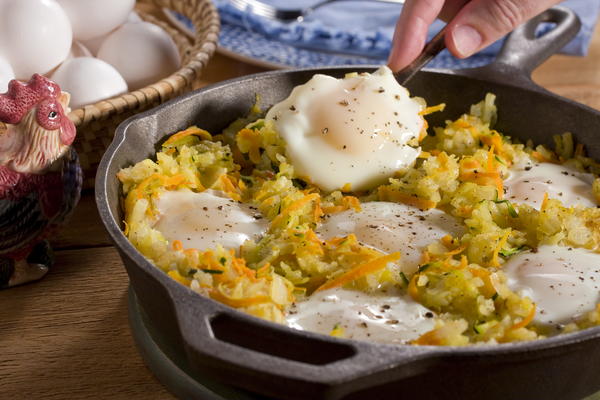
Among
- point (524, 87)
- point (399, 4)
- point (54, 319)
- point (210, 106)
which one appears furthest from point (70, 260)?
point (399, 4)

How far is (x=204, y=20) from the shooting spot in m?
2.81

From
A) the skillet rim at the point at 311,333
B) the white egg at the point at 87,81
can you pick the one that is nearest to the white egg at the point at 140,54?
the white egg at the point at 87,81

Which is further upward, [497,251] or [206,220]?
[497,251]

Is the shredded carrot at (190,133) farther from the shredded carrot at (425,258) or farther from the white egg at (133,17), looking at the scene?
the white egg at (133,17)

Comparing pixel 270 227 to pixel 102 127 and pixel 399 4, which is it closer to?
pixel 102 127

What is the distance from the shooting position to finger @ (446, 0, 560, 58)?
2.18m

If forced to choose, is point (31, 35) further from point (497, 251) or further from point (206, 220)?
point (497, 251)

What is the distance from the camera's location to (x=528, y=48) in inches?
94.7

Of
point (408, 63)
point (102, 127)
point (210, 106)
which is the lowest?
point (102, 127)

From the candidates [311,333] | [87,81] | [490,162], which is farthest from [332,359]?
[87,81]

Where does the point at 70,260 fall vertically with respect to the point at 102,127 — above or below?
below

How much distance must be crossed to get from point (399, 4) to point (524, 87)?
1657mm

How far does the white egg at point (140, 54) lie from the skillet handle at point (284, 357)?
4.72 feet

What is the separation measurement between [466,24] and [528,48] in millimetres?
317
